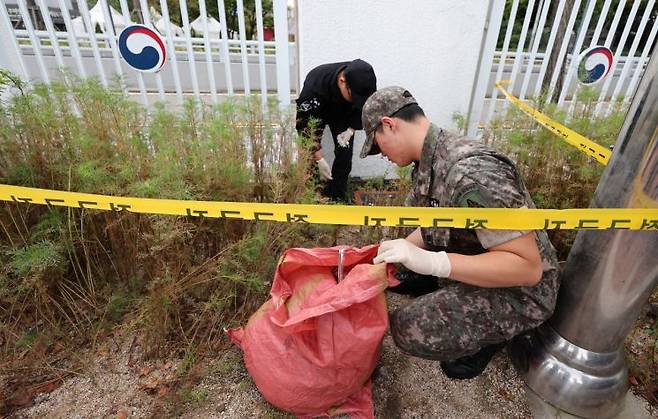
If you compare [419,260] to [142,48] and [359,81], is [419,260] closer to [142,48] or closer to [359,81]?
[359,81]

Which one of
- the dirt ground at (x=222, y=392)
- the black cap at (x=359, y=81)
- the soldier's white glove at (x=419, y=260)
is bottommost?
the dirt ground at (x=222, y=392)

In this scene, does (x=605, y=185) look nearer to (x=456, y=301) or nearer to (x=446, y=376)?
(x=456, y=301)

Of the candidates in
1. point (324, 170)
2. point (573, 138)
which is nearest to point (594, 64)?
point (573, 138)

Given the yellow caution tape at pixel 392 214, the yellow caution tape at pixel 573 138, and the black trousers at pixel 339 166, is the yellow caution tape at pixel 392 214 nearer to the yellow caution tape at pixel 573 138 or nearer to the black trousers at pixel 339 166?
the yellow caution tape at pixel 573 138

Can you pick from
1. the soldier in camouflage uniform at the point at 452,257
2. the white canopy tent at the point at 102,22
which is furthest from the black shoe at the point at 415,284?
the white canopy tent at the point at 102,22

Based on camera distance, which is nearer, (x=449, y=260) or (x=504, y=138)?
(x=449, y=260)

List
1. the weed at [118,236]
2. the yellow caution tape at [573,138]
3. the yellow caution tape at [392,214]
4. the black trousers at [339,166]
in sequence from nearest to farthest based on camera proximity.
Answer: the yellow caution tape at [392,214]
the weed at [118,236]
the yellow caution tape at [573,138]
the black trousers at [339,166]

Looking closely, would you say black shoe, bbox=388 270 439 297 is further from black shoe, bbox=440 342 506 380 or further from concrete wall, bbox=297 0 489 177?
concrete wall, bbox=297 0 489 177

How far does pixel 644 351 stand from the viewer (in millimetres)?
2119

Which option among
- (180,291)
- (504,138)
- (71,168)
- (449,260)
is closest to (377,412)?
(449,260)

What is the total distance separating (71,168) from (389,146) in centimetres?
153

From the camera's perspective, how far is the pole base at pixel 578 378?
5.57 ft

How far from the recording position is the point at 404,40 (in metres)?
3.44

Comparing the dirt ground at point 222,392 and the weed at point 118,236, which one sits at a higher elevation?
the weed at point 118,236
